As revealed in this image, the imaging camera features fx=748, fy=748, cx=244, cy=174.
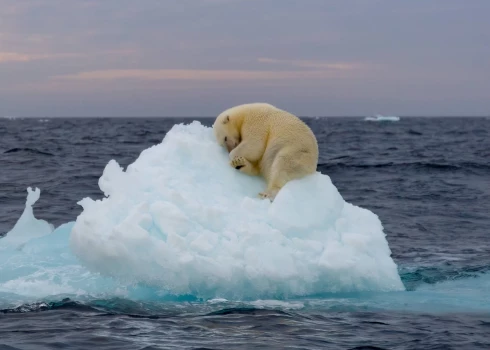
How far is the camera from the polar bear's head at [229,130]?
29.2ft

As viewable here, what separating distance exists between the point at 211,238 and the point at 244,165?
1.46 m

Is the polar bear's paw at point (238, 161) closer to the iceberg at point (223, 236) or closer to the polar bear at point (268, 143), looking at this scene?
the polar bear at point (268, 143)

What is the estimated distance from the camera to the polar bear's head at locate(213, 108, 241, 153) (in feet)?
29.2

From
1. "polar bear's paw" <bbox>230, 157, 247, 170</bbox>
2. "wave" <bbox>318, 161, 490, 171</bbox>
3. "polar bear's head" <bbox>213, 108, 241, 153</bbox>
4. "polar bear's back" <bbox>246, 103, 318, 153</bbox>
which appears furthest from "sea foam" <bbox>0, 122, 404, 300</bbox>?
"wave" <bbox>318, 161, 490, 171</bbox>

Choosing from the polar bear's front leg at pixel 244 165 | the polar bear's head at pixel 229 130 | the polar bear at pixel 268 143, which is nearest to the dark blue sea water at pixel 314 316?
the polar bear at pixel 268 143

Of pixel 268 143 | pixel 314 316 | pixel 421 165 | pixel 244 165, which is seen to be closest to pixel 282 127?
pixel 268 143

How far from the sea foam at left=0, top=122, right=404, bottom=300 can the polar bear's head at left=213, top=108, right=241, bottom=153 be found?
280mm

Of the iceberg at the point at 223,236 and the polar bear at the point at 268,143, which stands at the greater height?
the polar bear at the point at 268,143

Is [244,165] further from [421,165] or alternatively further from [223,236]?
[421,165]

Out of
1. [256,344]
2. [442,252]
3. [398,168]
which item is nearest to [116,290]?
[256,344]

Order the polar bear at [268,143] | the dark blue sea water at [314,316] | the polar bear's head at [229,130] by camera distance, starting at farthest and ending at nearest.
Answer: the polar bear's head at [229,130] < the polar bear at [268,143] < the dark blue sea water at [314,316]

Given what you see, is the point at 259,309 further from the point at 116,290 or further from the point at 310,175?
the point at 310,175

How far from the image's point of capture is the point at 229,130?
8922 millimetres

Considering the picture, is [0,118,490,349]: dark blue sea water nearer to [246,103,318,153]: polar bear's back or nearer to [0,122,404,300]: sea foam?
Result: [0,122,404,300]: sea foam
